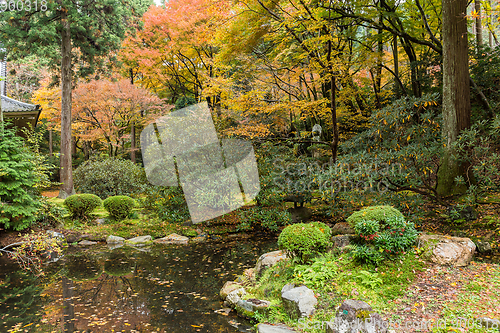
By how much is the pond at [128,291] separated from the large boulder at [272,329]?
9.3 inches

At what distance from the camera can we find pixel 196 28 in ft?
45.8

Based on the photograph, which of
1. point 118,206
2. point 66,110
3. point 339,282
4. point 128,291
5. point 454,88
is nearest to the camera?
point 339,282

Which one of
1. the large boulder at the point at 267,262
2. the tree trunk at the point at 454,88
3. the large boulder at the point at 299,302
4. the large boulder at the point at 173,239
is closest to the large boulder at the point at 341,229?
the tree trunk at the point at 454,88

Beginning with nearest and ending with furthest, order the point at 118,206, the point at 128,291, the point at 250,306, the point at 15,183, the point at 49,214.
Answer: the point at 250,306, the point at 128,291, the point at 15,183, the point at 49,214, the point at 118,206

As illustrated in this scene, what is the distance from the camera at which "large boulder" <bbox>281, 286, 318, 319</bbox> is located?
3.64m

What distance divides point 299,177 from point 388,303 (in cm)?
497

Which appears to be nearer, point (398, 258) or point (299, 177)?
point (398, 258)

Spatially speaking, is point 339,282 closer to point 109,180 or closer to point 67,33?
point 109,180

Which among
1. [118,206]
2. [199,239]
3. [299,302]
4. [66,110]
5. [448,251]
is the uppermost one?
[66,110]

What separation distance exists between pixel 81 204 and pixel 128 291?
579 cm

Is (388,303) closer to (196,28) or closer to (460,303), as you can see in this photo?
(460,303)

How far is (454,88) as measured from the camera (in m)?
6.27

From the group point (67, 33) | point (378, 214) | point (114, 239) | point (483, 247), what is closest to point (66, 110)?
point (67, 33)

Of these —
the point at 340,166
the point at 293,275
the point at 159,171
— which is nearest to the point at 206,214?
the point at 159,171
